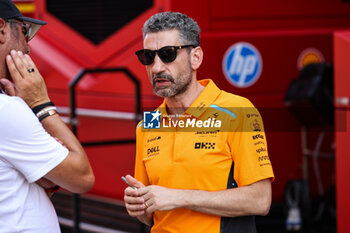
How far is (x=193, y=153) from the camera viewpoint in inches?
74.2

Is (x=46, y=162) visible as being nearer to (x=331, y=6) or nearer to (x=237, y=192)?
(x=237, y=192)

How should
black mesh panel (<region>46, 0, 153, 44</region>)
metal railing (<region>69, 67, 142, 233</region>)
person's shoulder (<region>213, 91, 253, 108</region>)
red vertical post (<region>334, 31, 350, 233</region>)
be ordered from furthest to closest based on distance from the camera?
black mesh panel (<region>46, 0, 153, 44</region>), metal railing (<region>69, 67, 142, 233</region>), red vertical post (<region>334, 31, 350, 233</region>), person's shoulder (<region>213, 91, 253, 108</region>)

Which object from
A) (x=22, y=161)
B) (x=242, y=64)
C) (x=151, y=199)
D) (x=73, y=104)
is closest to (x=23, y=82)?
(x=22, y=161)

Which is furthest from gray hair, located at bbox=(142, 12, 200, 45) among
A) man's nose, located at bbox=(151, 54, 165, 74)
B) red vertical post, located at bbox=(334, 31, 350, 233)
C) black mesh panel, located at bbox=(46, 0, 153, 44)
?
black mesh panel, located at bbox=(46, 0, 153, 44)

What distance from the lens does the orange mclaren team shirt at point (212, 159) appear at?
186 centimetres

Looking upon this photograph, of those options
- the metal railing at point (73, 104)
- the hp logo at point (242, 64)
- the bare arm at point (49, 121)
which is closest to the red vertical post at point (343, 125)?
the hp logo at point (242, 64)

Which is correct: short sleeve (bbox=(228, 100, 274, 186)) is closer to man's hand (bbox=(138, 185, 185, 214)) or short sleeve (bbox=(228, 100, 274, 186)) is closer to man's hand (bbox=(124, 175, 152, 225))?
man's hand (bbox=(138, 185, 185, 214))

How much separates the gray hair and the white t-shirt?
21.9 inches

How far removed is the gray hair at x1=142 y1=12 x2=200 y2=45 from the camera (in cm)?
195

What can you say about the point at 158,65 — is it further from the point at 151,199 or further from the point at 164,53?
the point at 151,199

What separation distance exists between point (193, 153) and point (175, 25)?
48 centimetres

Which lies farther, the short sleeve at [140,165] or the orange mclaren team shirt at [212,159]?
the short sleeve at [140,165]

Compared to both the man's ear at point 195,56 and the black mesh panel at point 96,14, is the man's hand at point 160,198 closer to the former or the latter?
the man's ear at point 195,56

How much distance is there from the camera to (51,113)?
1835 millimetres
